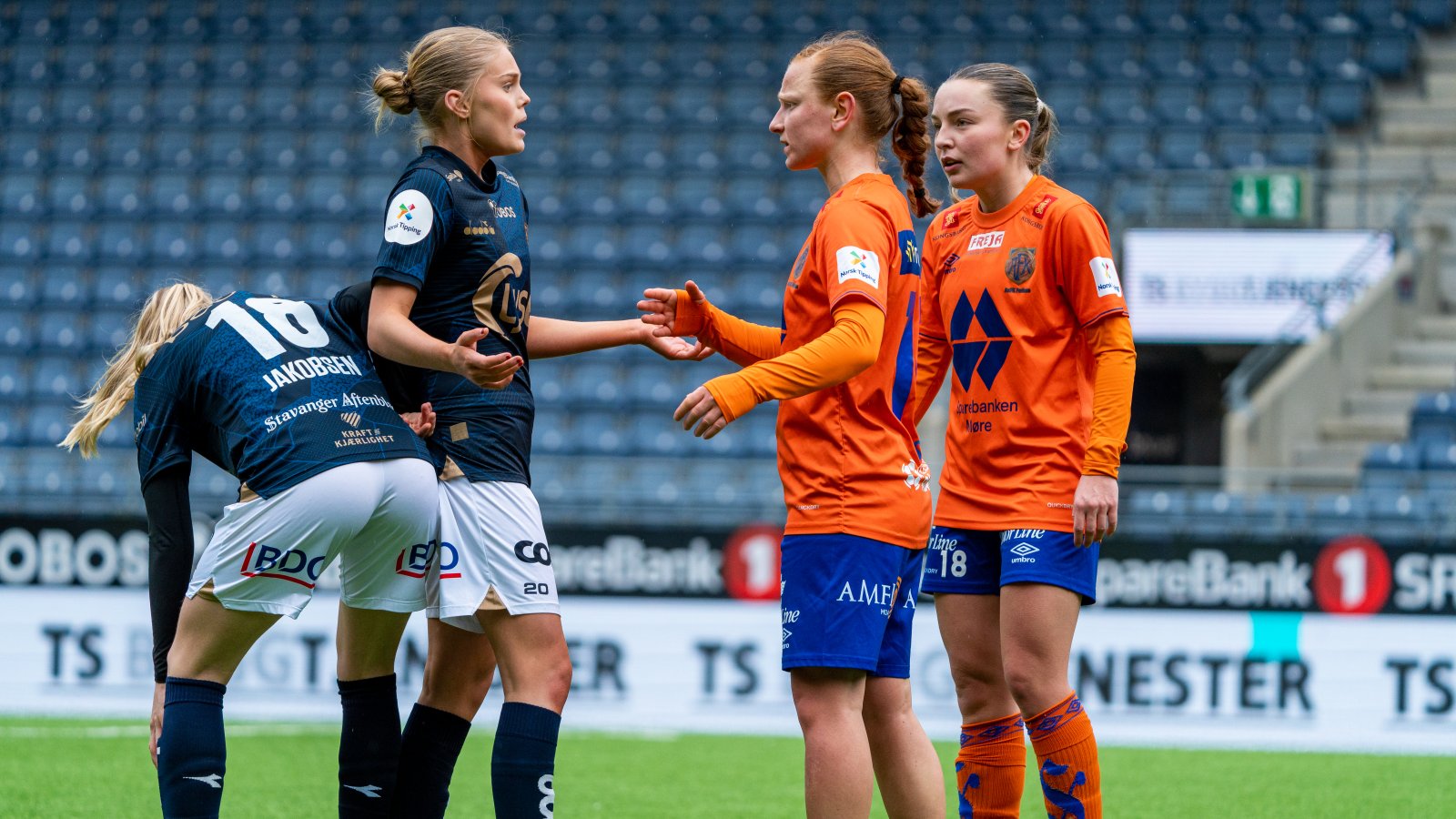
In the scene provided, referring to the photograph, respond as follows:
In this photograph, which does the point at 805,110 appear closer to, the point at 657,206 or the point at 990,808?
the point at 990,808

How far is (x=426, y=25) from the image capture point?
14.6 metres

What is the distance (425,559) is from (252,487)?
0.36 metres

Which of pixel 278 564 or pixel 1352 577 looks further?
pixel 1352 577

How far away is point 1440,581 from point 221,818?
5.53 meters

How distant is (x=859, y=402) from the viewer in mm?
3039

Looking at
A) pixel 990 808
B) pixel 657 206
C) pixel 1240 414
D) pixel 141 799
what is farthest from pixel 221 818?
pixel 657 206

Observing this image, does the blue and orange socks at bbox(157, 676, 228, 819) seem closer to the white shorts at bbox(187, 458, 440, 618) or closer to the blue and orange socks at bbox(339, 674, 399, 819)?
the white shorts at bbox(187, 458, 440, 618)

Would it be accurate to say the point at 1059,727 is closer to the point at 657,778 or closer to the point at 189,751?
the point at 189,751

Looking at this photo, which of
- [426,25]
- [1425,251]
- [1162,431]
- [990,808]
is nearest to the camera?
[990,808]

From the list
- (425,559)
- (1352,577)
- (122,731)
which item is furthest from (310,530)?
(1352,577)

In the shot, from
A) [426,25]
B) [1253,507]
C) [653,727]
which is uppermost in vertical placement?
[426,25]

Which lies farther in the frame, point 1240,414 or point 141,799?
point 1240,414

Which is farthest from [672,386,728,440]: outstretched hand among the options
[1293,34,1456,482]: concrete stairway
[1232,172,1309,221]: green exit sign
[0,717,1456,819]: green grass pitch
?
Answer: [1232,172,1309,221]: green exit sign

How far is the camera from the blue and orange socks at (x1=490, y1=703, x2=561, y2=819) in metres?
2.98
